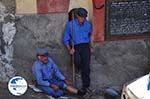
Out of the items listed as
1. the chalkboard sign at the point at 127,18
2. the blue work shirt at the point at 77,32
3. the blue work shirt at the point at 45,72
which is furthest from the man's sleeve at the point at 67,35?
the chalkboard sign at the point at 127,18

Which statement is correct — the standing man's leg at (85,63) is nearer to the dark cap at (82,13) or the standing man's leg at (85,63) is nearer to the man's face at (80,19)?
the man's face at (80,19)

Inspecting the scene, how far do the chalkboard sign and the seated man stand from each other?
128 cm

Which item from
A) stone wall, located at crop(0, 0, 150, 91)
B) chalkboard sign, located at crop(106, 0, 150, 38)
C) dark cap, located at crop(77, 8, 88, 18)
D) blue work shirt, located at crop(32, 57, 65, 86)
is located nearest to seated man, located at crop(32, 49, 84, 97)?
blue work shirt, located at crop(32, 57, 65, 86)

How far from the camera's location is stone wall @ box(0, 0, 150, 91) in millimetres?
10539

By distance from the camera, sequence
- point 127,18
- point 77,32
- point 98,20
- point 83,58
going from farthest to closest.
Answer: point 127,18 → point 98,20 → point 83,58 → point 77,32

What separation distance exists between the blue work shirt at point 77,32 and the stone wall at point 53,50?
0.19 meters

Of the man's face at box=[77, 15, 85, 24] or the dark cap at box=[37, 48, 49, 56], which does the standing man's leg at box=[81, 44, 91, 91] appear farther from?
the dark cap at box=[37, 48, 49, 56]

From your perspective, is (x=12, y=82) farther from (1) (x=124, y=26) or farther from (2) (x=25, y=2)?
(1) (x=124, y=26)

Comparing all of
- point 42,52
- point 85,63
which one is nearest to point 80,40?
point 85,63

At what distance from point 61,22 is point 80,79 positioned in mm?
1229

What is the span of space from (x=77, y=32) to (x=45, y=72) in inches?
37.7

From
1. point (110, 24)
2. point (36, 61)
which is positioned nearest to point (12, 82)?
point (36, 61)

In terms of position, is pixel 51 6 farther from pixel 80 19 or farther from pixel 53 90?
pixel 53 90

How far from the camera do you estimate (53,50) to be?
10.8 meters
